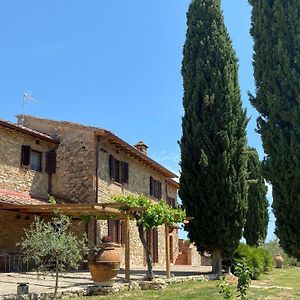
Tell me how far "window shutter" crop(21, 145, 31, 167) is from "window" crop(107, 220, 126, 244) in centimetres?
462

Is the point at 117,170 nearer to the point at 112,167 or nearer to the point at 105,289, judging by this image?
the point at 112,167

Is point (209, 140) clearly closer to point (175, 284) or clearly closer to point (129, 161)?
point (129, 161)

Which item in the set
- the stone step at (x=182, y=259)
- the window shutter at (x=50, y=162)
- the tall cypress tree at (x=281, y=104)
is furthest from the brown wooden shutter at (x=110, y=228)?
the tall cypress tree at (x=281, y=104)

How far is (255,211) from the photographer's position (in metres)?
31.7

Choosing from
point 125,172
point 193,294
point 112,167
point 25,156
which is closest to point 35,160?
point 25,156

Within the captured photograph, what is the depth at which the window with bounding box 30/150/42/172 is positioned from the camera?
21.6 metres

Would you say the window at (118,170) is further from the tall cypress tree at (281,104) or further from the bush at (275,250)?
the bush at (275,250)

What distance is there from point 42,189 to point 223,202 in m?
8.14

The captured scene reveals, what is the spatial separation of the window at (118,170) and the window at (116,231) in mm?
2104

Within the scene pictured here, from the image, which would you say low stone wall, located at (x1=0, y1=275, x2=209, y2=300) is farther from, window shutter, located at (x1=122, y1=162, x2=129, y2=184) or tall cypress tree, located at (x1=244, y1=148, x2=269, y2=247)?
tall cypress tree, located at (x1=244, y1=148, x2=269, y2=247)

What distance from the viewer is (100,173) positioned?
22203mm

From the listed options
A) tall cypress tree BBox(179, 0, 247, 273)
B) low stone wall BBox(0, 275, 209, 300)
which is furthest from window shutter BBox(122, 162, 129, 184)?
low stone wall BBox(0, 275, 209, 300)

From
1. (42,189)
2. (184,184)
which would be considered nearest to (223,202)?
(184,184)

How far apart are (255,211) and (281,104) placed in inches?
865
